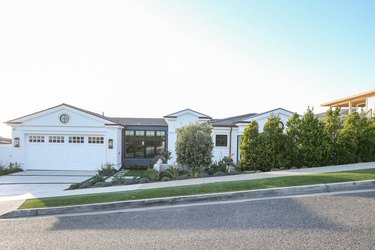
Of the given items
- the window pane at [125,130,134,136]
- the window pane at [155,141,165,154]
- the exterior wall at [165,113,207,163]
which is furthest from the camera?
the window pane at [125,130,134,136]

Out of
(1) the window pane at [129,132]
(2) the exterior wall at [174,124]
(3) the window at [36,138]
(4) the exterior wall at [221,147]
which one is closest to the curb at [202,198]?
(4) the exterior wall at [221,147]

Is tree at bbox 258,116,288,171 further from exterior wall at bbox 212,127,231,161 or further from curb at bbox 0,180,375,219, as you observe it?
exterior wall at bbox 212,127,231,161

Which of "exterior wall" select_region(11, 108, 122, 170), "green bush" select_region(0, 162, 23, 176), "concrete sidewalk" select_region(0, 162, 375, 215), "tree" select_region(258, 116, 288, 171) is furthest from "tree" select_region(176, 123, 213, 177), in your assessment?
"green bush" select_region(0, 162, 23, 176)

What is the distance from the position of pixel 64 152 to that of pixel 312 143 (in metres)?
17.7

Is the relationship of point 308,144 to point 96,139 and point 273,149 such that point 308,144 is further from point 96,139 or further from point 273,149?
point 96,139

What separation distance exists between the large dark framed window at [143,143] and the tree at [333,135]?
13677 millimetres

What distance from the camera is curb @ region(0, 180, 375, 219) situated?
6.96 metres

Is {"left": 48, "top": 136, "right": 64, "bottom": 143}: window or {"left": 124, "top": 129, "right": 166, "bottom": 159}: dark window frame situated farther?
{"left": 124, "top": 129, "right": 166, "bottom": 159}: dark window frame

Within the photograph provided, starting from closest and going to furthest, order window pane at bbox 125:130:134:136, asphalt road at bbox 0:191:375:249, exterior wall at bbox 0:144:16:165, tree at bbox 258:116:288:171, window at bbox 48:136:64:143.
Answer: asphalt road at bbox 0:191:375:249
tree at bbox 258:116:288:171
exterior wall at bbox 0:144:16:165
window at bbox 48:136:64:143
window pane at bbox 125:130:134:136

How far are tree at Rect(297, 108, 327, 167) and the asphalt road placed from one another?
5.28 metres

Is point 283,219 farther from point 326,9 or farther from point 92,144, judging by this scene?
point 92,144

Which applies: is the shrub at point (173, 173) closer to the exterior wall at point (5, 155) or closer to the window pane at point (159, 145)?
the window pane at point (159, 145)

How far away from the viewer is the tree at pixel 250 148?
1228 centimetres

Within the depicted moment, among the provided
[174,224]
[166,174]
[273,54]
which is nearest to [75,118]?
[166,174]
